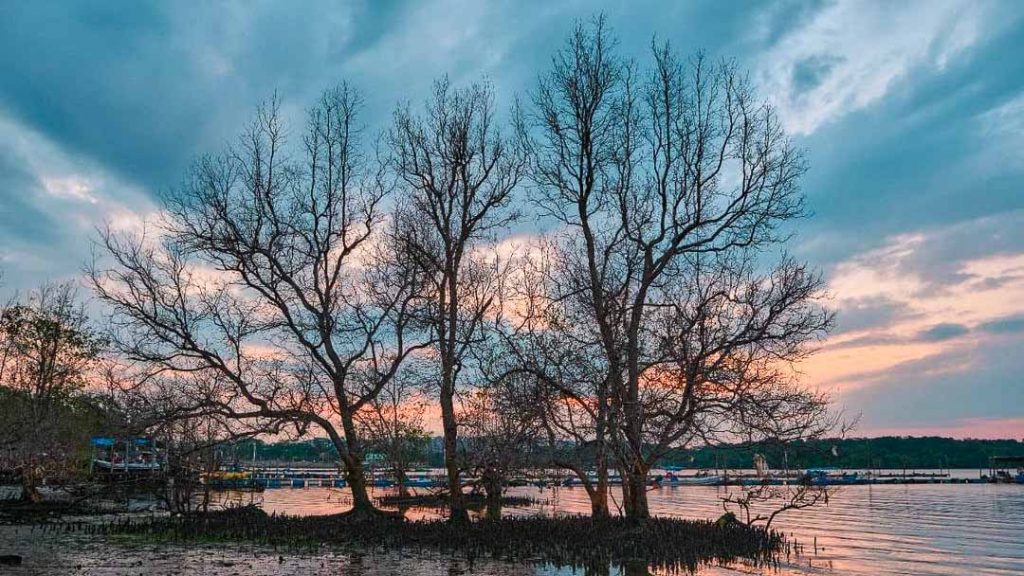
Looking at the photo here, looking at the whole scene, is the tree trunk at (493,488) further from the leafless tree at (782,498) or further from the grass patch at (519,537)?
the leafless tree at (782,498)

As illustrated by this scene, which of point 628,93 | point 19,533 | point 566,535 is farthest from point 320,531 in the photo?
point 628,93

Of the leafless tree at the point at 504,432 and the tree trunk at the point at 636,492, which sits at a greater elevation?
the leafless tree at the point at 504,432

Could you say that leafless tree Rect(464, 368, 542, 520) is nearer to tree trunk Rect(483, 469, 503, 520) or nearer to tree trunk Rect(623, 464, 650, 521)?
tree trunk Rect(483, 469, 503, 520)

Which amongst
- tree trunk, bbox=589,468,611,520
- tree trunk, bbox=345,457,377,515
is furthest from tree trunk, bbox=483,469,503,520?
tree trunk, bbox=345,457,377,515

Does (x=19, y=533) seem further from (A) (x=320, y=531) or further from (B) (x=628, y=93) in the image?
(B) (x=628, y=93)

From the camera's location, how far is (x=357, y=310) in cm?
2858

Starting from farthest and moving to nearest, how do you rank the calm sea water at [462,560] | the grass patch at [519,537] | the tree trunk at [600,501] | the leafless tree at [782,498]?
the tree trunk at [600,501] → the grass patch at [519,537] → the leafless tree at [782,498] → the calm sea water at [462,560]

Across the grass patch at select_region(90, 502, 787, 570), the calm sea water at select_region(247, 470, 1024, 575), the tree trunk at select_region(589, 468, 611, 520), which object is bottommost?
the calm sea water at select_region(247, 470, 1024, 575)

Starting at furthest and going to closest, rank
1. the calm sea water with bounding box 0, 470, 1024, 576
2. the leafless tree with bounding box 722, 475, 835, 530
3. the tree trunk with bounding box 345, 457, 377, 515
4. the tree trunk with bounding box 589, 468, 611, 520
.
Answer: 1. the tree trunk with bounding box 345, 457, 377, 515
2. the tree trunk with bounding box 589, 468, 611, 520
3. the leafless tree with bounding box 722, 475, 835, 530
4. the calm sea water with bounding box 0, 470, 1024, 576

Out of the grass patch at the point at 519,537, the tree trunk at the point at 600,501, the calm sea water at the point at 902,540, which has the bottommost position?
the calm sea water at the point at 902,540

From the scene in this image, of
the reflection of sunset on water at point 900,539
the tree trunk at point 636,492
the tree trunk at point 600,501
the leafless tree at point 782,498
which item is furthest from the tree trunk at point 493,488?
the leafless tree at point 782,498

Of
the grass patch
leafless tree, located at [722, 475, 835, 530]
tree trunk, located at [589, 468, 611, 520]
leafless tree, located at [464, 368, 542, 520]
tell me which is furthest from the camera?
tree trunk, located at [589, 468, 611, 520]

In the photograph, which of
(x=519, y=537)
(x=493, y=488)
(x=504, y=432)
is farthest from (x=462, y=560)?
(x=493, y=488)

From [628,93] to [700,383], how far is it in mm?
9557
